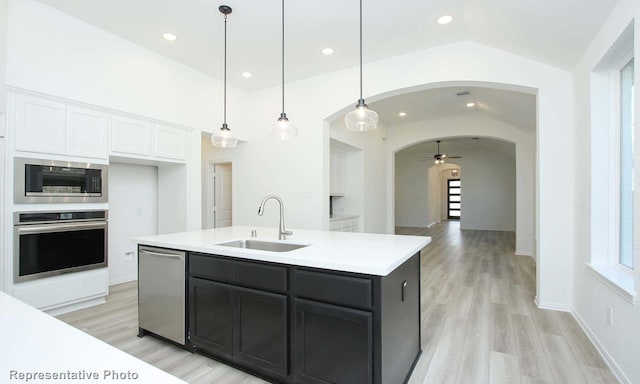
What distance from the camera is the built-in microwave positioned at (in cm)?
299

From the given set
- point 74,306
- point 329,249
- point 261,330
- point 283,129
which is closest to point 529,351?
point 329,249

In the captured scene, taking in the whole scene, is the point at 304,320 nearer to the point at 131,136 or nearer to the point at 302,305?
the point at 302,305

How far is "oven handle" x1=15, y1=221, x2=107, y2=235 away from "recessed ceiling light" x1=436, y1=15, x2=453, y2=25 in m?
4.32

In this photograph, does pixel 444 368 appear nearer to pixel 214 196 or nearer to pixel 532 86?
pixel 532 86

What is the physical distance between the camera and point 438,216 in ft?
49.8

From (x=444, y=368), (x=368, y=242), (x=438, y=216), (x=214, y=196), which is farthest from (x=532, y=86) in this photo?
(x=438, y=216)

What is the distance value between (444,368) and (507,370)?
0.44 metres

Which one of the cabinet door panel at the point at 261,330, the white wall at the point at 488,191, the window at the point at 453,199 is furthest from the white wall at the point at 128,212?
the window at the point at 453,199

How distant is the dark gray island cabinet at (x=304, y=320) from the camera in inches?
68.3

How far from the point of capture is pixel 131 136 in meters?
3.90

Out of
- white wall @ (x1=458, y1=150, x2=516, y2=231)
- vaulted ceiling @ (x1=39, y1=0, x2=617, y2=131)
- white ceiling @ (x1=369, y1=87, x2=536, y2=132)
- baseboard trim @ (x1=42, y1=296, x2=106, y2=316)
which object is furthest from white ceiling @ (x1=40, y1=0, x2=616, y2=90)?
white wall @ (x1=458, y1=150, x2=516, y2=231)

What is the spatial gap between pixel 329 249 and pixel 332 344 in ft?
1.99

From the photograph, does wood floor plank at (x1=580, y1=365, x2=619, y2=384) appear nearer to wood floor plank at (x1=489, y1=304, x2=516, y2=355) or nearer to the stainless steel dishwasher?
wood floor plank at (x1=489, y1=304, x2=516, y2=355)

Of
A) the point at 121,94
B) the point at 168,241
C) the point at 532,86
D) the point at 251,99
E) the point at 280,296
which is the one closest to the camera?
the point at 280,296
